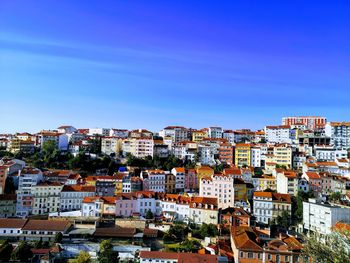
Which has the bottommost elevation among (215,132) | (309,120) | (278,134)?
(278,134)

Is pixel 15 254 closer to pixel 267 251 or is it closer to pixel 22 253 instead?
pixel 22 253

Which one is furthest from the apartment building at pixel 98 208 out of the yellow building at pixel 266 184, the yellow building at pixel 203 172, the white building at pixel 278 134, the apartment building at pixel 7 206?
the white building at pixel 278 134

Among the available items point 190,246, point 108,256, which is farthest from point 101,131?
point 108,256

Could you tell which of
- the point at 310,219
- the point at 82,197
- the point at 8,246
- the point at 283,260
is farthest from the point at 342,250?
the point at 82,197

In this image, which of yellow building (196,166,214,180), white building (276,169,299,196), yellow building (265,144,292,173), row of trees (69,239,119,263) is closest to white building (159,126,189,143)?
yellow building (265,144,292,173)

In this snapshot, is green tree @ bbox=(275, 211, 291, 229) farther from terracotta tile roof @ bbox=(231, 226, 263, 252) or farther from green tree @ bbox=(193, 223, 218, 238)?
terracotta tile roof @ bbox=(231, 226, 263, 252)

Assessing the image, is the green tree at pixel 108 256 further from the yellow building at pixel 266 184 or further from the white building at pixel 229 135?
the white building at pixel 229 135
